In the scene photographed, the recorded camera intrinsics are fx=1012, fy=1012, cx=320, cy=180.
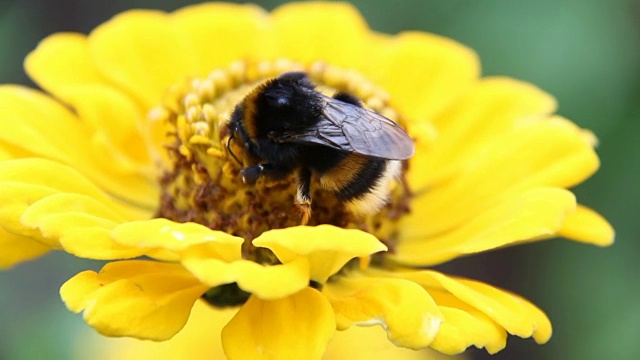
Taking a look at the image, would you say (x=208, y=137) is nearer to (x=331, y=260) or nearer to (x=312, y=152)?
(x=312, y=152)

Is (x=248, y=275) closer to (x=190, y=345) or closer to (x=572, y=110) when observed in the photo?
(x=190, y=345)

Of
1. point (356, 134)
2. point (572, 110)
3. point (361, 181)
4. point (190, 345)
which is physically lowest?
point (190, 345)

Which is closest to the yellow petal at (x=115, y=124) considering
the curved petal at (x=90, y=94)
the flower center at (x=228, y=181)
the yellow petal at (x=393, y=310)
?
the curved petal at (x=90, y=94)

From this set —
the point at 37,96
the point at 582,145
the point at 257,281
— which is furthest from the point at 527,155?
the point at 37,96

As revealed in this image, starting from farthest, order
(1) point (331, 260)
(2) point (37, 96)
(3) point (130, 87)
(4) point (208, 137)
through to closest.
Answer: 1. (3) point (130, 87)
2. (2) point (37, 96)
3. (4) point (208, 137)
4. (1) point (331, 260)

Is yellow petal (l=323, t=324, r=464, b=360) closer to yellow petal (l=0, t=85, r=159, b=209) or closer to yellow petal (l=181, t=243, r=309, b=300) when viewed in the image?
yellow petal (l=0, t=85, r=159, b=209)

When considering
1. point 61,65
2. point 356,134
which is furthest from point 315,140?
point 61,65
